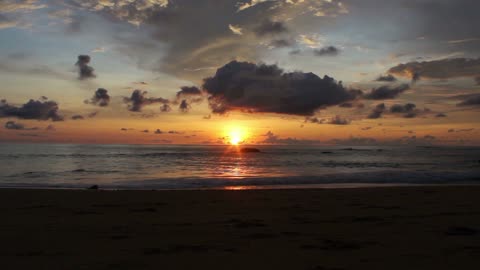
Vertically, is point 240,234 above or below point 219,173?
above

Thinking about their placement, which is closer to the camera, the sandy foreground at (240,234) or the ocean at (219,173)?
the sandy foreground at (240,234)

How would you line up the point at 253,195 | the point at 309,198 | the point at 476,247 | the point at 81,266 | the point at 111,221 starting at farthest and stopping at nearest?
the point at 253,195
the point at 309,198
the point at 111,221
the point at 476,247
the point at 81,266

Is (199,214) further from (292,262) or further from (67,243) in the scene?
(292,262)

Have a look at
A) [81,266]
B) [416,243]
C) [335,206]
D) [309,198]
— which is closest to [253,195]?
[309,198]

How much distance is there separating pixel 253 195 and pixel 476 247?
27.7ft

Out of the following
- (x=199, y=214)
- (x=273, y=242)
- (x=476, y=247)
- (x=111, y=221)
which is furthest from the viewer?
(x=199, y=214)

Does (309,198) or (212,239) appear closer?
(212,239)

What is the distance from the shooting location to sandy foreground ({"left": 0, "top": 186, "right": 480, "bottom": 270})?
17.7 feet

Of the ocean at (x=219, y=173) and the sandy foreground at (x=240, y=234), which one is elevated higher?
the sandy foreground at (x=240, y=234)

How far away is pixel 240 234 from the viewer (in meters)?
7.14

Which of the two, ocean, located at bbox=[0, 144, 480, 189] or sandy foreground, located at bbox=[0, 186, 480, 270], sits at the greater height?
sandy foreground, located at bbox=[0, 186, 480, 270]

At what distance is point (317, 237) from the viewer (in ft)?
22.5

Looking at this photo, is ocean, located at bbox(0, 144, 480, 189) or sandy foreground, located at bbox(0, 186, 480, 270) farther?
ocean, located at bbox(0, 144, 480, 189)

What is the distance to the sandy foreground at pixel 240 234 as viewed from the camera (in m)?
5.41
